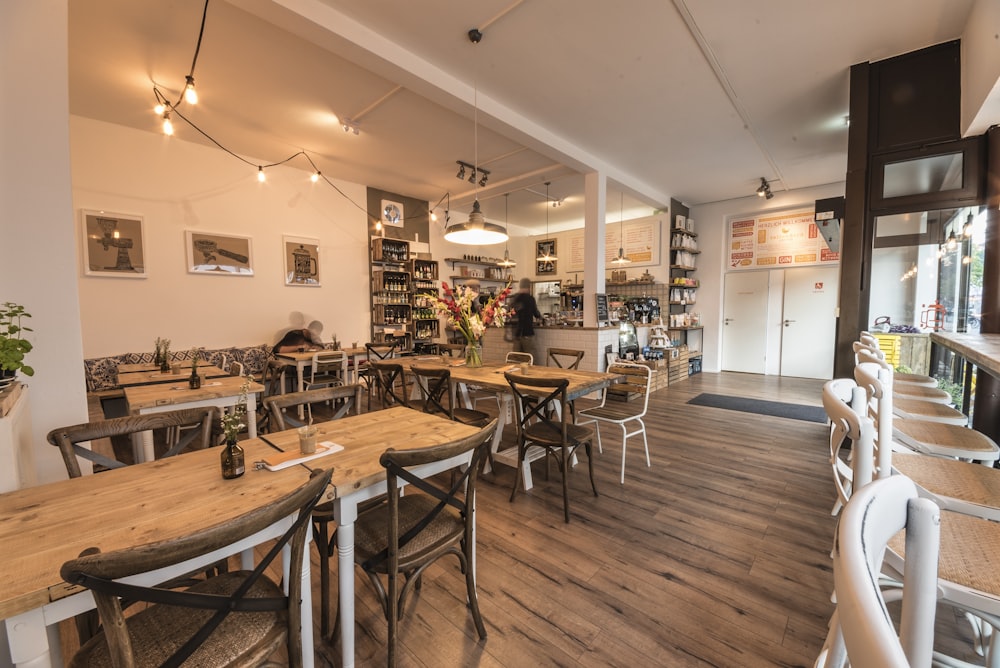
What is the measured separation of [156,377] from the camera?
3441 millimetres

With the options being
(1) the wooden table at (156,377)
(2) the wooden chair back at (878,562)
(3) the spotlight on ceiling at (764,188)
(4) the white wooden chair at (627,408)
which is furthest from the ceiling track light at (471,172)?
(2) the wooden chair back at (878,562)

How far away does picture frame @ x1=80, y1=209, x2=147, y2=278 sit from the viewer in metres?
4.45

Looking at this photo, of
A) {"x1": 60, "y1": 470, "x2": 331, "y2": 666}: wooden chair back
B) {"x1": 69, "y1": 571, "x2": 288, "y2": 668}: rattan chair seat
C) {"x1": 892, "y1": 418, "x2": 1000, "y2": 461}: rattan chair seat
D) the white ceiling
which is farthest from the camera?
the white ceiling

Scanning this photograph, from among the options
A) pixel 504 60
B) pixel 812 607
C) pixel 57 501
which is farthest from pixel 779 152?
pixel 57 501

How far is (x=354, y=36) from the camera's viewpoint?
292cm

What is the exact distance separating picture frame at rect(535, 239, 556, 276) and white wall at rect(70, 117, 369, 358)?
15.4 feet

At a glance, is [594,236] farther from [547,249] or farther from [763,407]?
[547,249]

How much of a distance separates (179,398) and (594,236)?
488 centimetres

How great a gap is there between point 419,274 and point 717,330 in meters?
5.95

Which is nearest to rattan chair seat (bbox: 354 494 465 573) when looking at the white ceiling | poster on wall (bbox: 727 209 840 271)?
the white ceiling

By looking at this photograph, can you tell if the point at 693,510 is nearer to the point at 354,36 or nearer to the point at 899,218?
the point at 899,218

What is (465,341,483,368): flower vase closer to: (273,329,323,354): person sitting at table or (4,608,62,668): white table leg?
(4,608,62,668): white table leg

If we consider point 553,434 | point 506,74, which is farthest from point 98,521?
point 506,74

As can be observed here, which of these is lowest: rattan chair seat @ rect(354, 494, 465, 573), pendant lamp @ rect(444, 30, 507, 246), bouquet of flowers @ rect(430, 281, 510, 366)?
rattan chair seat @ rect(354, 494, 465, 573)
